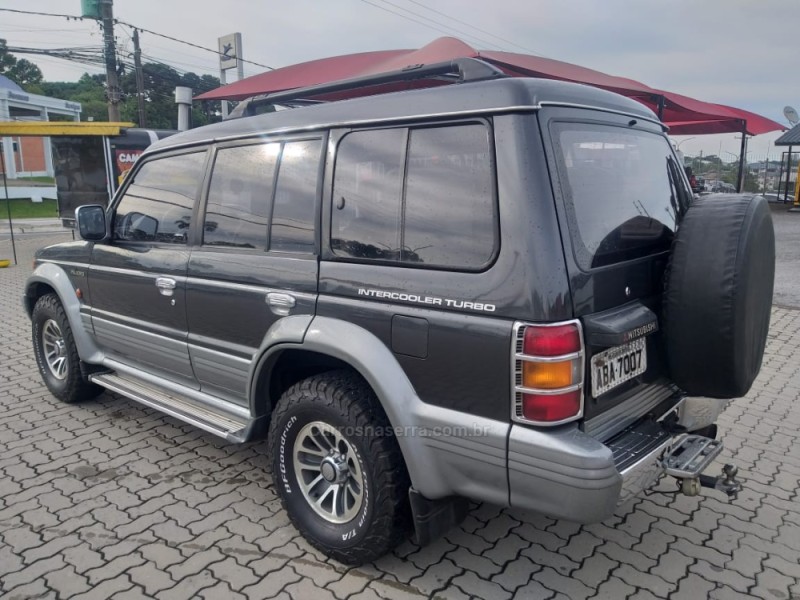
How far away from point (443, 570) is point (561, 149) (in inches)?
71.6

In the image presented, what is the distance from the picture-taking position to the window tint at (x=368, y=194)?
2.37m

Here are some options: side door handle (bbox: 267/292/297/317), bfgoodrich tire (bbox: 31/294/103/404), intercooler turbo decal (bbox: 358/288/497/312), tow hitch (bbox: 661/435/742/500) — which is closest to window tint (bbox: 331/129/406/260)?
intercooler turbo decal (bbox: 358/288/497/312)

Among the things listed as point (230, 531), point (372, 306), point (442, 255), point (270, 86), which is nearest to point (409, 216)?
point (442, 255)

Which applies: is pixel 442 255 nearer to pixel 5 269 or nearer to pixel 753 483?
pixel 753 483

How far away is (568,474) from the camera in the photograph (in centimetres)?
191

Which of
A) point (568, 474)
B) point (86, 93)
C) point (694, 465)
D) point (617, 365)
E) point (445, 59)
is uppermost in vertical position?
point (86, 93)

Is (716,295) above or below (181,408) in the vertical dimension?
above

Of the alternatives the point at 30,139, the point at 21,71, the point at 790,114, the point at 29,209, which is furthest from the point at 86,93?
the point at 790,114

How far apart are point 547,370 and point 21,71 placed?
77217 mm

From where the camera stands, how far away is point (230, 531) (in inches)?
113

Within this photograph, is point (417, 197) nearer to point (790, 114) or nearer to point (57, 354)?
point (57, 354)

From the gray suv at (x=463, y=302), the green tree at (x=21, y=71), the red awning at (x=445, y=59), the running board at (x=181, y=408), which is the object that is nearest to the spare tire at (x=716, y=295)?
the gray suv at (x=463, y=302)

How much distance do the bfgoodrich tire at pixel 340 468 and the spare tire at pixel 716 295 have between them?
4.04ft

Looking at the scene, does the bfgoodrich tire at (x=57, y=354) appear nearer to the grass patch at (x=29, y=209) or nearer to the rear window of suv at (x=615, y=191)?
the rear window of suv at (x=615, y=191)
